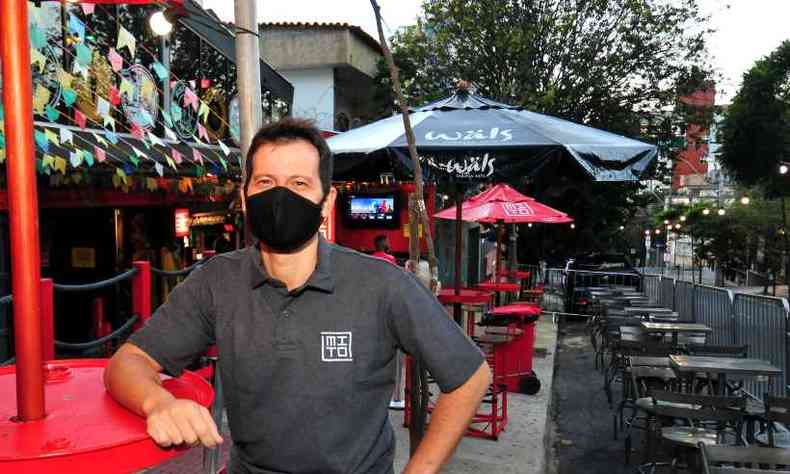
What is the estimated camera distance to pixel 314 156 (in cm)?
188

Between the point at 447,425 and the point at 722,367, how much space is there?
17.8 ft


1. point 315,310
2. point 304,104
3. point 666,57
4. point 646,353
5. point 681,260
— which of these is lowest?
point 681,260

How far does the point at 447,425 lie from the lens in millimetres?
1653

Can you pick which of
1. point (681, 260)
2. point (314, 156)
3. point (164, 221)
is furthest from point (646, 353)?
point (681, 260)

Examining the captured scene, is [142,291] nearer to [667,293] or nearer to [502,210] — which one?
[502,210]

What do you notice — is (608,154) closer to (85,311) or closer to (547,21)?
(85,311)

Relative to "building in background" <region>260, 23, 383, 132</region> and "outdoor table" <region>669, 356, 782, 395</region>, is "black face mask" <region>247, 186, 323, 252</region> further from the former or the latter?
"building in background" <region>260, 23, 383, 132</region>

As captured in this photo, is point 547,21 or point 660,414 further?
point 547,21

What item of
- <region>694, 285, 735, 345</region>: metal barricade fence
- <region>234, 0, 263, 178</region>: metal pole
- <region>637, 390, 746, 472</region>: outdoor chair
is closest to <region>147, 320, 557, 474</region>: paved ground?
<region>637, 390, 746, 472</region>: outdoor chair

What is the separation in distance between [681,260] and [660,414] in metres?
63.3

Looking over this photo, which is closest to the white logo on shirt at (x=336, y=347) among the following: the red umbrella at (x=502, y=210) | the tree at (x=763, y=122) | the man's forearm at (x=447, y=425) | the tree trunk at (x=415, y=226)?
the man's forearm at (x=447, y=425)

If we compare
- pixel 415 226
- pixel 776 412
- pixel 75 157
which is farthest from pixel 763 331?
pixel 75 157

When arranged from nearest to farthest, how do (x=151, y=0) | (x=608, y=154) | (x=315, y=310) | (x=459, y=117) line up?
(x=315, y=310) < (x=151, y=0) < (x=608, y=154) < (x=459, y=117)

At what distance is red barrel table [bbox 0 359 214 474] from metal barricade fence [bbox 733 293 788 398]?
Result: 7.92m
